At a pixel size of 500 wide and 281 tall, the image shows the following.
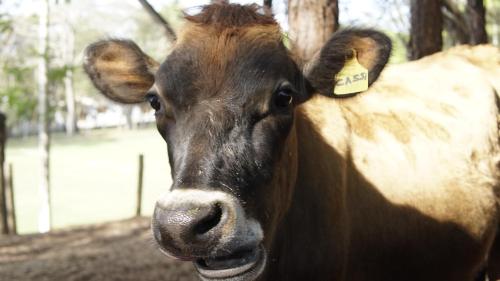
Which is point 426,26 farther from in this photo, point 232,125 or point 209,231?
point 209,231

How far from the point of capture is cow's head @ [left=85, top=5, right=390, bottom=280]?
8.56 ft

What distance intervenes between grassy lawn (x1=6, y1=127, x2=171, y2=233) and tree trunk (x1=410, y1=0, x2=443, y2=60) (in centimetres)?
1148

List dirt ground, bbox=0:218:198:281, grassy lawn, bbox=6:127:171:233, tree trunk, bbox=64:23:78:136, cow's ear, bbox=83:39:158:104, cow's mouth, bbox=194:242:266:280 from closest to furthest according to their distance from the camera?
cow's mouth, bbox=194:242:266:280 < cow's ear, bbox=83:39:158:104 < dirt ground, bbox=0:218:198:281 < grassy lawn, bbox=6:127:171:233 < tree trunk, bbox=64:23:78:136

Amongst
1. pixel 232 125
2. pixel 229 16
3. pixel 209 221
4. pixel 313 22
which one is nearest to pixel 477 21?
pixel 313 22

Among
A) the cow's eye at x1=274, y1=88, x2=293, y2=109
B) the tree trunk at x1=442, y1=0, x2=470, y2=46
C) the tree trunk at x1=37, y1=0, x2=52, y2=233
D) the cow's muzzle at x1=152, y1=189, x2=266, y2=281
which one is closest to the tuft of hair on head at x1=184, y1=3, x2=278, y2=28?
the cow's eye at x1=274, y1=88, x2=293, y2=109

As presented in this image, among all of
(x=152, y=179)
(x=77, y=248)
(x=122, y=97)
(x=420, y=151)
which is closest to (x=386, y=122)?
(x=420, y=151)

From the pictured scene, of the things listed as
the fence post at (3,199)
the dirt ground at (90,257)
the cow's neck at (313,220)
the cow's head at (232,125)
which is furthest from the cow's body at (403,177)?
the fence post at (3,199)

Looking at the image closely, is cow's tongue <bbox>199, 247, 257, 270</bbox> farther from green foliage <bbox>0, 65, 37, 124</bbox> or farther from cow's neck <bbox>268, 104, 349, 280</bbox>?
green foliage <bbox>0, 65, 37, 124</bbox>

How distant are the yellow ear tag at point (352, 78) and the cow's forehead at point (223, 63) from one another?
0.43 m

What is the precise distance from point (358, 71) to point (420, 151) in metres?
1.48

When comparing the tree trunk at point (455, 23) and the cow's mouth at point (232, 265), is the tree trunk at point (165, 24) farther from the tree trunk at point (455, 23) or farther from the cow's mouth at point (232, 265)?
the tree trunk at point (455, 23)

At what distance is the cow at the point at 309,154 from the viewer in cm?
277

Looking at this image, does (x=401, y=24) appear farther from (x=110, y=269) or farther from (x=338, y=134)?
(x=338, y=134)

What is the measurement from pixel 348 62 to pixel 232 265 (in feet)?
5.44
